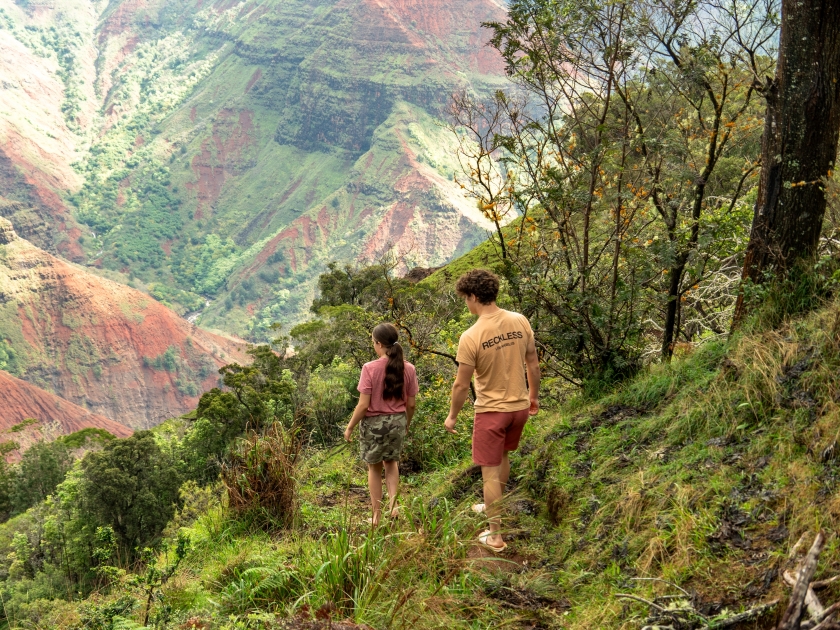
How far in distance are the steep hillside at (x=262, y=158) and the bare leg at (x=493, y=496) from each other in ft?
386

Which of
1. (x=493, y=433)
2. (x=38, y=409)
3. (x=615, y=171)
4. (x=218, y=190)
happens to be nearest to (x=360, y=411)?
(x=493, y=433)

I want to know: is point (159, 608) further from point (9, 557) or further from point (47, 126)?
point (47, 126)

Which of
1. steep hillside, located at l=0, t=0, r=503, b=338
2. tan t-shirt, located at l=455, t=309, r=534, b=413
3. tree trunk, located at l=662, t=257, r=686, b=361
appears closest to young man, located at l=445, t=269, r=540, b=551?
tan t-shirt, located at l=455, t=309, r=534, b=413

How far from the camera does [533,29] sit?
5.72 m

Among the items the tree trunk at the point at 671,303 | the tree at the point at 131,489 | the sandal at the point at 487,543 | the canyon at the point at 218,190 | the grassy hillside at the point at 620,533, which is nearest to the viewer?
the grassy hillside at the point at 620,533

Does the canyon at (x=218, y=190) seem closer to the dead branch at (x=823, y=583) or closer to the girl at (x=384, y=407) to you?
the girl at (x=384, y=407)

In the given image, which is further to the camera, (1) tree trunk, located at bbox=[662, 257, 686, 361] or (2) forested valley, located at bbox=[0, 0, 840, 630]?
(1) tree trunk, located at bbox=[662, 257, 686, 361]

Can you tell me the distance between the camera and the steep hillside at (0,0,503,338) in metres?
140

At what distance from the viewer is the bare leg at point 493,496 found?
4047 mm

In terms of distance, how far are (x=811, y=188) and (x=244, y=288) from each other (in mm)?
→ 139491

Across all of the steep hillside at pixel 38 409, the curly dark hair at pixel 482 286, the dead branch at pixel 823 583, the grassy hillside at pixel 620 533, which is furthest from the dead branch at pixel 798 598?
the steep hillside at pixel 38 409

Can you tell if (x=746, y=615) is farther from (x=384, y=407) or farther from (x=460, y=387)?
(x=384, y=407)

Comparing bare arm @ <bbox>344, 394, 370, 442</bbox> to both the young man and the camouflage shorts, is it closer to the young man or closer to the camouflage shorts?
the camouflage shorts

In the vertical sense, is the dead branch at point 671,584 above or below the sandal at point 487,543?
above
